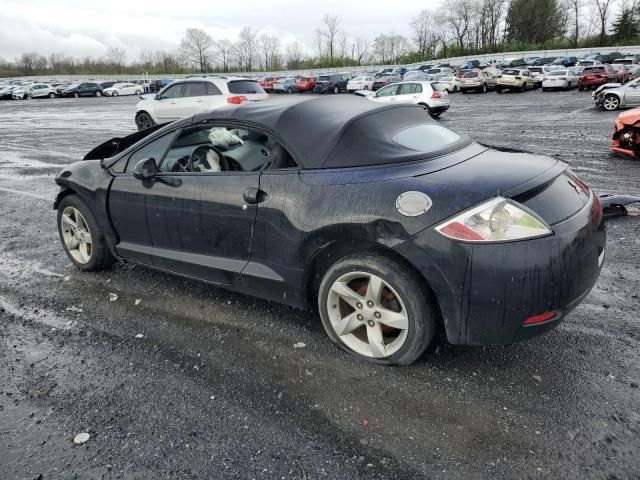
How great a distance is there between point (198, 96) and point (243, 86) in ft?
4.70

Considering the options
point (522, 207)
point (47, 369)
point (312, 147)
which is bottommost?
point (47, 369)

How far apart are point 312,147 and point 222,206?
76cm

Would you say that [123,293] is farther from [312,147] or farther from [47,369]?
[312,147]

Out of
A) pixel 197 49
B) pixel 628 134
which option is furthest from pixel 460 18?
pixel 628 134

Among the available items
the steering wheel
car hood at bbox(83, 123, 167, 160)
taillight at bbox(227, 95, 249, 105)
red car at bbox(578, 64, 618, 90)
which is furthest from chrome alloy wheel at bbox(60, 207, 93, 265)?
red car at bbox(578, 64, 618, 90)

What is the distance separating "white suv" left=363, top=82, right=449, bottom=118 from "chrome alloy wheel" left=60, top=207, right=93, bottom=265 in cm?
1605

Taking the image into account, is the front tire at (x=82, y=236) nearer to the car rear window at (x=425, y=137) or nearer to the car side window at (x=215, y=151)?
the car side window at (x=215, y=151)

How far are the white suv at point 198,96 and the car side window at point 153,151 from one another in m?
11.1

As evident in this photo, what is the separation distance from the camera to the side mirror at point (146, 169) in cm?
370

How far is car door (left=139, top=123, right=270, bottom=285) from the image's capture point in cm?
333

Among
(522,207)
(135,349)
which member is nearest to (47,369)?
(135,349)

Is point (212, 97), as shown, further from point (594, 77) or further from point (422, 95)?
point (594, 77)

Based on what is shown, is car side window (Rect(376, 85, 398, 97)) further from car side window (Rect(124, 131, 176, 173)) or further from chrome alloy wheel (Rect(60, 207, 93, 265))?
car side window (Rect(124, 131, 176, 173))

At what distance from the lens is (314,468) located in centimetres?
221
